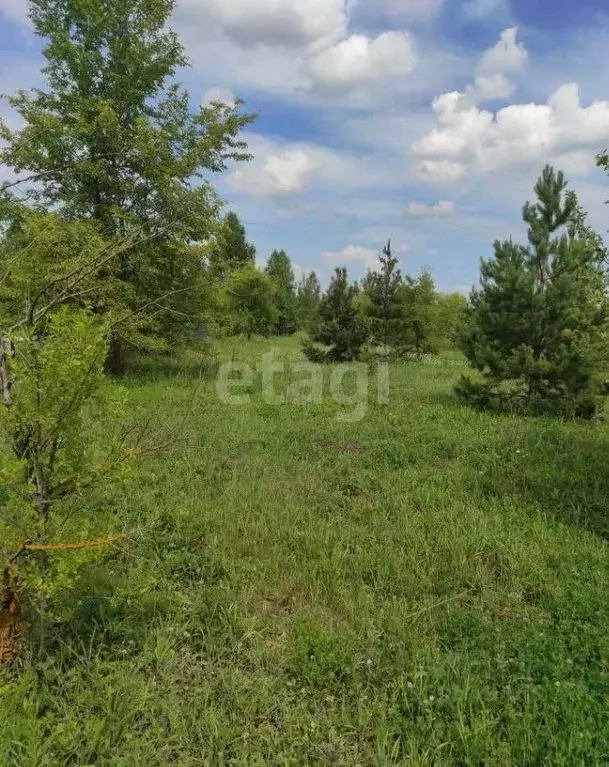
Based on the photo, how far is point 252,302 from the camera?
1190 inches

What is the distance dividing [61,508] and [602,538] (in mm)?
4336

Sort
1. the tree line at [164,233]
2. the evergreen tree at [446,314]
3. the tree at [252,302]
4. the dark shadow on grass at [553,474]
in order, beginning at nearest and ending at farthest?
the dark shadow on grass at [553,474] → the tree line at [164,233] → the evergreen tree at [446,314] → the tree at [252,302]

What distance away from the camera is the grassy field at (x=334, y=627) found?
2.51 m

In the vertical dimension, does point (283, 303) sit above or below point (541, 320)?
above

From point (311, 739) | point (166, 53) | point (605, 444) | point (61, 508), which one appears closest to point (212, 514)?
point (61, 508)

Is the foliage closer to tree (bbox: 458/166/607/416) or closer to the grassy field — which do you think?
the grassy field

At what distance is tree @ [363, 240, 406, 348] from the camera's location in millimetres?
19375

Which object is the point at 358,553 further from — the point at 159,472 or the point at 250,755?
the point at 159,472

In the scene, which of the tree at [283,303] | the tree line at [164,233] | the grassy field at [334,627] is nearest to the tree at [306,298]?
the tree at [283,303]

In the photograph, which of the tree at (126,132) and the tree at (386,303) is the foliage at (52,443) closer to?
the tree at (126,132)

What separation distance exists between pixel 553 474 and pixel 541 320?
15.1 feet

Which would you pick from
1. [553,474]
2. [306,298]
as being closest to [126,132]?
[553,474]

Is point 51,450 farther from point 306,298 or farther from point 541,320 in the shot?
point 306,298

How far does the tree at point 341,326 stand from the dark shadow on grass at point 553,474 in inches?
441
